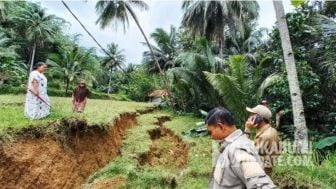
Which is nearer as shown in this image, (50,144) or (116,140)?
(50,144)

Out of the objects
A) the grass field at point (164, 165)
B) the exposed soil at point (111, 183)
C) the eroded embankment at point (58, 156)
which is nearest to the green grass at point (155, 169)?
the grass field at point (164, 165)

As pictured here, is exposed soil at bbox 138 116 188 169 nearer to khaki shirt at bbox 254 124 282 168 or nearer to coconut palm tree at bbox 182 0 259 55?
khaki shirt at bbox 254 124 282 168

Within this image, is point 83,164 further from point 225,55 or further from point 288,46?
point 225,55

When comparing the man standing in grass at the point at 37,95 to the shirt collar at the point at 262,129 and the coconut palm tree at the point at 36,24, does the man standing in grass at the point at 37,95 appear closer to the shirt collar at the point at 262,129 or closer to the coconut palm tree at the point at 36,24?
the shirt collar at the point at 262,129

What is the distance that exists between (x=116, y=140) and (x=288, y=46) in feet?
18.0

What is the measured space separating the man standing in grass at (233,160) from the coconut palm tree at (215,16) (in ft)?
63.4

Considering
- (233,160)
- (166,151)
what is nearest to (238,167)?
(233,160)

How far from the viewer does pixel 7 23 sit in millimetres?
37469

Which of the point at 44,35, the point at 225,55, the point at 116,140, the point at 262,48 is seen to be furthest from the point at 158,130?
the point at 44,35

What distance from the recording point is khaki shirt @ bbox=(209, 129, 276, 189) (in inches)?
96.7

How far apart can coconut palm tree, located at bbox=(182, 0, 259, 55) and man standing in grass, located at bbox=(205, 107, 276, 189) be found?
63.4ft

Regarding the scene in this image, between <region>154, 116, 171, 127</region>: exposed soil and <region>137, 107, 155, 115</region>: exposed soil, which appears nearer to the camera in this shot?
<region>154, 116, 171, 127</region>: exposed soil

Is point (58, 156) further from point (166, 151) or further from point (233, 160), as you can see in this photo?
point (233, 160)

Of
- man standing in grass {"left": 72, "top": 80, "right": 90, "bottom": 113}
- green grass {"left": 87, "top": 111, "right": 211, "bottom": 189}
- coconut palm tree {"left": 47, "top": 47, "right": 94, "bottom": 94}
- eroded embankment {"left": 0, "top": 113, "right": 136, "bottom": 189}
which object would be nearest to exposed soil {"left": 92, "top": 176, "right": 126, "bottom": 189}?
green grass {"left": 87, "top": 111, "right": 211, "bottom": 189}
